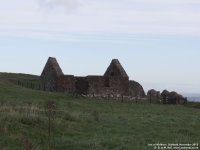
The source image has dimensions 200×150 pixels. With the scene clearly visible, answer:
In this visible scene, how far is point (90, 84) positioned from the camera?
53062mm

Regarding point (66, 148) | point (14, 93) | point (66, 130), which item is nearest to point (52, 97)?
point (14, 93)

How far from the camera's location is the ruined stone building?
175 ft

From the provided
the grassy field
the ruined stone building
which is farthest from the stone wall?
the grassy field

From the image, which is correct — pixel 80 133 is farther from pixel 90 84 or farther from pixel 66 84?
pixel 66 84

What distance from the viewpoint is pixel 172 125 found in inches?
955

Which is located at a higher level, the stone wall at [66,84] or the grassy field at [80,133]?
the stone wall at [66,84]

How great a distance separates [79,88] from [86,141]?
36836 millimetres

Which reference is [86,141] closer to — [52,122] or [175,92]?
[52,122]

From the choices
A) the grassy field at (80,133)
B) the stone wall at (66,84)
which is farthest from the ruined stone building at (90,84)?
the grassy field at (80,133)

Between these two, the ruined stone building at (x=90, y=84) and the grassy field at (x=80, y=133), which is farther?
the ruined stone building at (x=90, y=84)

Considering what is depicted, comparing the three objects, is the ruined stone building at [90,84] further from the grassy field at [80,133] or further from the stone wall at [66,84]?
the grassy field at [80,133]

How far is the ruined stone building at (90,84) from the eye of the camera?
53.2m

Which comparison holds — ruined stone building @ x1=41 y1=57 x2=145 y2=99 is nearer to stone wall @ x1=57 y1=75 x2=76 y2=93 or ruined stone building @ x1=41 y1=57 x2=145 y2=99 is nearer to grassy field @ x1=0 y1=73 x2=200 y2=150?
stone wall @ x1=57 y1=75 x2=76 y2=93

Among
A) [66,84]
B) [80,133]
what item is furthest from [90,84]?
[80,133]
